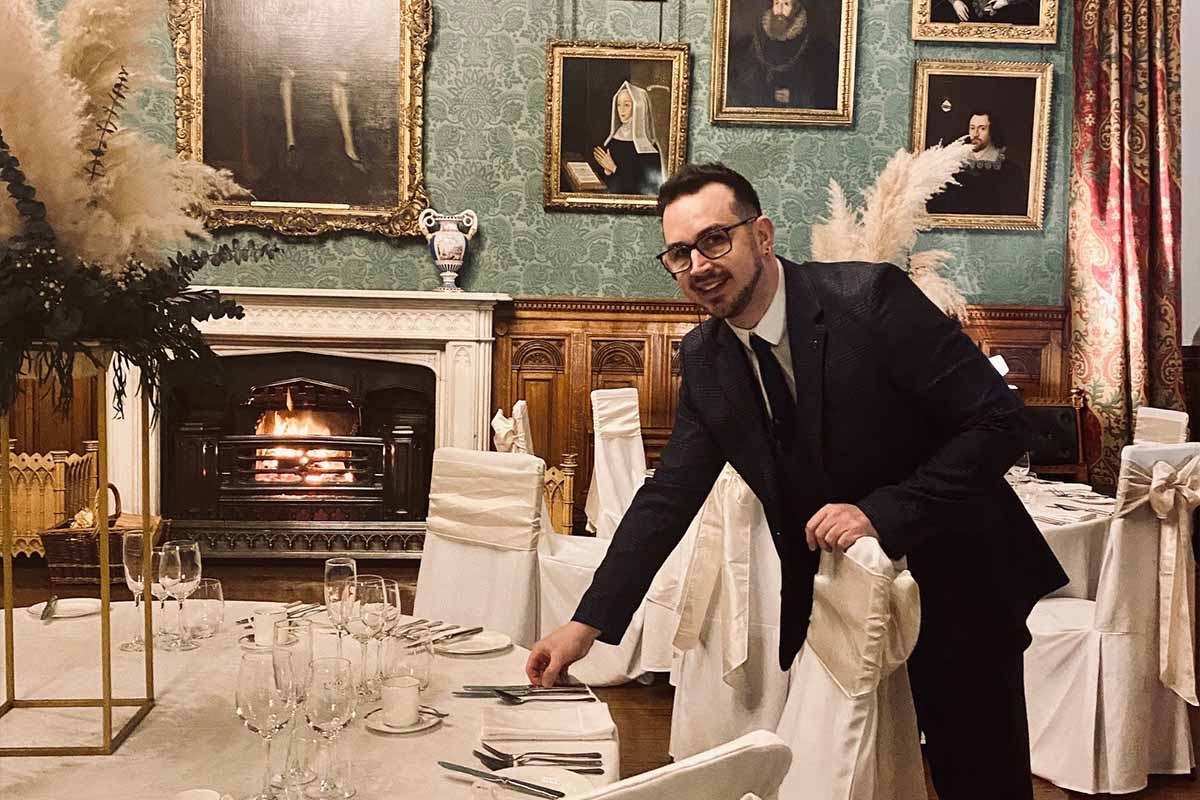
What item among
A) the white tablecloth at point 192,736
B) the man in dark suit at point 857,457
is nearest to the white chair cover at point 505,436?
the man in dark suit at point 857,457

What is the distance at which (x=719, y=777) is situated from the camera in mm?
932

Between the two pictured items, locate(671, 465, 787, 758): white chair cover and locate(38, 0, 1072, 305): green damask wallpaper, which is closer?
locate(671, 465, 787, 758): white chair cover

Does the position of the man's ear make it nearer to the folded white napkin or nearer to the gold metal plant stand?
the folded white napkin

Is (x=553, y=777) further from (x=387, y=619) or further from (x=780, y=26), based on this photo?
(x=780, y=26)

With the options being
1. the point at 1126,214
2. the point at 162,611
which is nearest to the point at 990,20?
the point at 1126,214

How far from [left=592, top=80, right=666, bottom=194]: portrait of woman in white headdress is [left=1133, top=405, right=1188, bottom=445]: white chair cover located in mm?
2747

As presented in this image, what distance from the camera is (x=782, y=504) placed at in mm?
2104

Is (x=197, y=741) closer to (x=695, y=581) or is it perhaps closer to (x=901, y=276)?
(x=901, y=276)

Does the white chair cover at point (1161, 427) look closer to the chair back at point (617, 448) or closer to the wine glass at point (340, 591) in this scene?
the chair back at point (617, 448)

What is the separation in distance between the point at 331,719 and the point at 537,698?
41cm

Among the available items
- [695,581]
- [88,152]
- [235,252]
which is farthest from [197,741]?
[695,581]

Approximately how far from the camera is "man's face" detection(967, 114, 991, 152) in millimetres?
6180

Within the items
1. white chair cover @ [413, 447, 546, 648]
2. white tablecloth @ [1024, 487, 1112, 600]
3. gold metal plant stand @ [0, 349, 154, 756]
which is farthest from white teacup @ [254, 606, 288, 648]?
white tablecloth @ [1024, 487, 1112, 600]

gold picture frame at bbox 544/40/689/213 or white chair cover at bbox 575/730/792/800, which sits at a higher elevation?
gold picture frame at bbox 544/40/689/213
